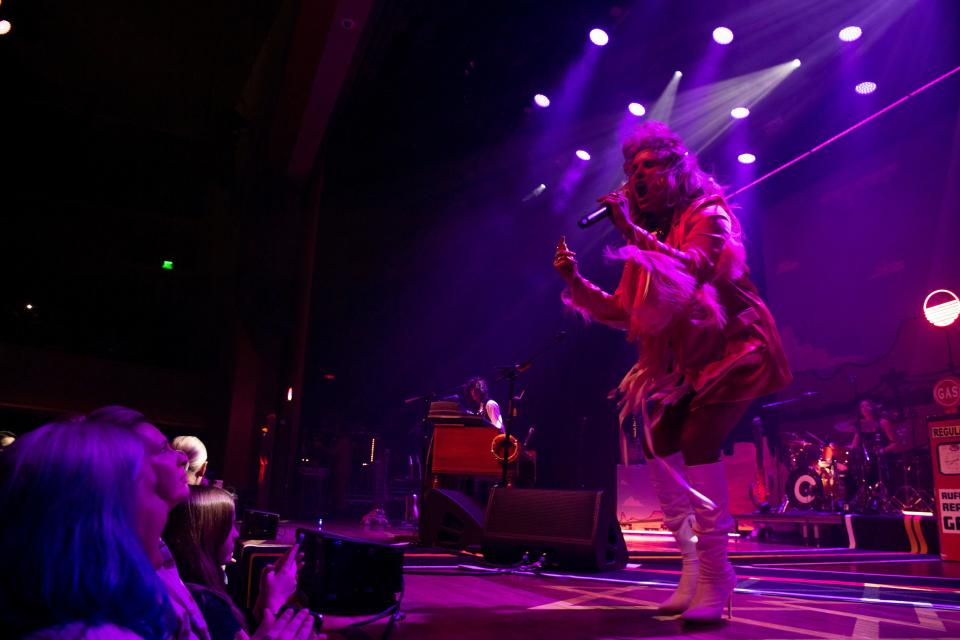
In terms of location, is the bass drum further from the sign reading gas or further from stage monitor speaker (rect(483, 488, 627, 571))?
stage monitor speaker (rect(483, 488, 627, 571))

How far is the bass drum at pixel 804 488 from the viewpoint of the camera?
8.76 meters

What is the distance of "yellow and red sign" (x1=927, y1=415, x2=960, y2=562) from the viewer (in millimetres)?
5352

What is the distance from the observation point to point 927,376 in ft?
32.0

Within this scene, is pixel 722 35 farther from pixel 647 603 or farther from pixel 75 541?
pixel 75 541

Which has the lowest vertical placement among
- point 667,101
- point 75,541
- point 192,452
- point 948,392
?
point 75,541

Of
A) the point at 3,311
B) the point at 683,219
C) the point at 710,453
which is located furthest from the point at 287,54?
the point at 3,311

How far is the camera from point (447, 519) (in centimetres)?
514

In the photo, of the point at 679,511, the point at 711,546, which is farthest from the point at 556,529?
the point at 711,546

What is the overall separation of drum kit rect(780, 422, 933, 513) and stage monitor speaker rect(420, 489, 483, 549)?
5.47m

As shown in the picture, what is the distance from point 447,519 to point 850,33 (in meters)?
7.17

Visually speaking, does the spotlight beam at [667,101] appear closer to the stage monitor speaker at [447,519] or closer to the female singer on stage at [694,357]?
the stage monitor speaker at [447,519]

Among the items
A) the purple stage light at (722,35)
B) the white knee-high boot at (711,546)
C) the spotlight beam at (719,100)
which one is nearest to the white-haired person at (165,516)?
the white knee-high boot at (711,546)

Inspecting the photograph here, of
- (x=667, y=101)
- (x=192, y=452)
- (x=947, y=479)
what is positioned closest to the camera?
(x=192, y=452)

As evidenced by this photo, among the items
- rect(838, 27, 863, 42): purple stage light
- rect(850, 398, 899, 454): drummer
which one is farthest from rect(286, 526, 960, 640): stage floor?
rect(838, 27, 863, 42): purple stage light
